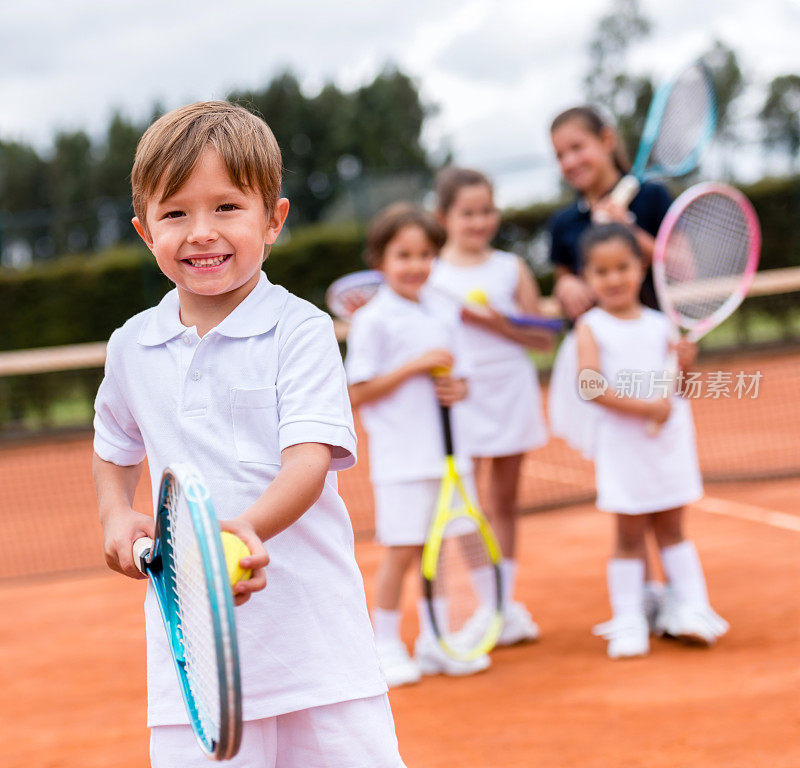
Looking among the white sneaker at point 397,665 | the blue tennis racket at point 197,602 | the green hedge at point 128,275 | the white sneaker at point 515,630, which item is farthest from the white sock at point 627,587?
→ the green hedge at point 128,275

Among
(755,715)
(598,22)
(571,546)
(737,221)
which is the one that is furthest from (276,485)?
(598,22)

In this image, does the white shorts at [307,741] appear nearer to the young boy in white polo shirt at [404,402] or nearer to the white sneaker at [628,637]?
the young boy in white polo shirt at [404,402]

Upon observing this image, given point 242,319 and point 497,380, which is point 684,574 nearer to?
point 497,380

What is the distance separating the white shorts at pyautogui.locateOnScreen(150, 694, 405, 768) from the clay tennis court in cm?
107

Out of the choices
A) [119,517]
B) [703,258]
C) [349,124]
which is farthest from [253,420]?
[349,124]

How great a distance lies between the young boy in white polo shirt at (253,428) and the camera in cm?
144

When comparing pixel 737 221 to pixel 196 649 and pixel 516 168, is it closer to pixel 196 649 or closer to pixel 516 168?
pixel 196 649

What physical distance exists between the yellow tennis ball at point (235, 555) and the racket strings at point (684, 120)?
3.00 m

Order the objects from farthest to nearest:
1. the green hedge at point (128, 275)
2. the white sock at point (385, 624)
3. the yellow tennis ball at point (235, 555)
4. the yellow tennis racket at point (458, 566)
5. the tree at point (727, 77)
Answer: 1. the tree at point (727, 77)
2. the green hedge at point (128, 275)
3. the white sock at point (385, 624)
4. the yellow tennis racket at point (458, 566)
5. the yellow tennis ball at point (235, 555)

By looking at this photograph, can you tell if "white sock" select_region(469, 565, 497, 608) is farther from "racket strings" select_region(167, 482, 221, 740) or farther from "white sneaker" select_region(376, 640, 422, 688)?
"racket strings" select_region(167, 482, 221, 740)

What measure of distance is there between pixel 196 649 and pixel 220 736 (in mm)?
185

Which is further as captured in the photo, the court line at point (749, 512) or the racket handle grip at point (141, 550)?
the court line at point (749, 512)

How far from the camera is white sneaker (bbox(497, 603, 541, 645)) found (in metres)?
3.40

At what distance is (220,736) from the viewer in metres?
1.13
